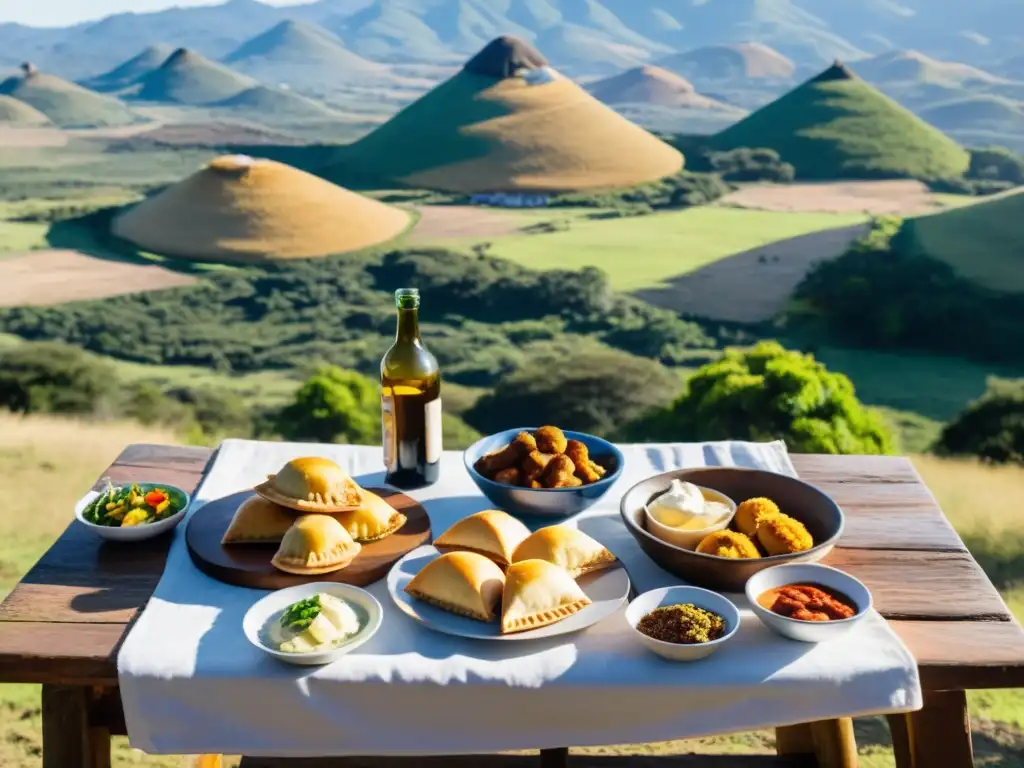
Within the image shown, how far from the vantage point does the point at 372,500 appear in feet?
6.98

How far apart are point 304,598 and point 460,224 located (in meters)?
36.6

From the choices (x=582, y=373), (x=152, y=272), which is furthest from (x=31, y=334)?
(x=582, y=373)

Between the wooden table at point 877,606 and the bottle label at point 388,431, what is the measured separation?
55 centimetres

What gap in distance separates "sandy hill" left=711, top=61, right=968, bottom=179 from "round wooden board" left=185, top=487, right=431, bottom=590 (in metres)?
42.5

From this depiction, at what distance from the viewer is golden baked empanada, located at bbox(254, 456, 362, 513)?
6.67 feet

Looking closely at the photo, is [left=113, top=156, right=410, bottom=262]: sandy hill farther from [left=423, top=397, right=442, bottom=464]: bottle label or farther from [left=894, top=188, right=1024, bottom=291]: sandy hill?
[left=423, top=397, right=442, bottom=464]: bottle label

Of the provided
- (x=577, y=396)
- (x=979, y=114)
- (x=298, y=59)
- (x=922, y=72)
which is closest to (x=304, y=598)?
(x=577, y=396)

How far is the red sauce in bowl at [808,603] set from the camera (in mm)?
1775

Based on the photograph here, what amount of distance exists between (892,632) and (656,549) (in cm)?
44

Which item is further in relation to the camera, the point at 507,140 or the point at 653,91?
the point at 653,91

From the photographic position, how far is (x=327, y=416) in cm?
1436

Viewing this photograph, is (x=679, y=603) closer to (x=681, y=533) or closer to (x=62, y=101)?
(x=681, y=533)

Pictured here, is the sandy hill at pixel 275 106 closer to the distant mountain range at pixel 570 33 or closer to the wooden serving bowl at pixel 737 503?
the distant mountain range at pixel 570 33

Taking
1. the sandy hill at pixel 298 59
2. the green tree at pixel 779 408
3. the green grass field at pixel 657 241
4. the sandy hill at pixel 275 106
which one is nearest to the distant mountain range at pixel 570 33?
the sandy hill at pixel 298 59
